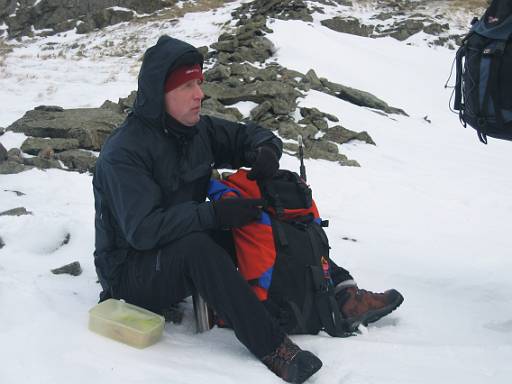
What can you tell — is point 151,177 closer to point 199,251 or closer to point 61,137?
point 199,251

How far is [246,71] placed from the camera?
1164 cm

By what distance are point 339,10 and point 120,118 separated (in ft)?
72.5

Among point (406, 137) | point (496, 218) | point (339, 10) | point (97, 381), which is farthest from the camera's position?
point (339, 10)

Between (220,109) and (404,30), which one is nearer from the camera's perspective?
(220,109)

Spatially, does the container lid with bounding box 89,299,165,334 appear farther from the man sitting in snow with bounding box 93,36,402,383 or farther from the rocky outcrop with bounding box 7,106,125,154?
the rocky outcrop with bounding box 7,106,125,154

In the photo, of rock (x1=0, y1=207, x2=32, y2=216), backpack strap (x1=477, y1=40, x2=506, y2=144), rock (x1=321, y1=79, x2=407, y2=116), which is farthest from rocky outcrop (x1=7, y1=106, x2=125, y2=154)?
rock (x1=321, y1=79, x2=407, y2=116)

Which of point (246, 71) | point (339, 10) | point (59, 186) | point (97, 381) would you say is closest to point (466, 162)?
point (246, 71)

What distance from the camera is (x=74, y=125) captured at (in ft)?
24.3

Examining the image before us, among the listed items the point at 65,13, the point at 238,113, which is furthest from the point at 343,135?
the point at 65,13

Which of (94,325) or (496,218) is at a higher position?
(94,325)

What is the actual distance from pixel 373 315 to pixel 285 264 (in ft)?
2.13

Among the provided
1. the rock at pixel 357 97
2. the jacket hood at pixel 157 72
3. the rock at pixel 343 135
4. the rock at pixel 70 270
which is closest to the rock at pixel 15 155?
the rock at pixel 70 270

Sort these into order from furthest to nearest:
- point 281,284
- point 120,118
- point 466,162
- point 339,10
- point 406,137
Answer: point 339,10 → point 406,137 → point 466,162 → point 120,118 → point 281,284

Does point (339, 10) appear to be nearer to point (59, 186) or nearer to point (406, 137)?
point (406, 137)
